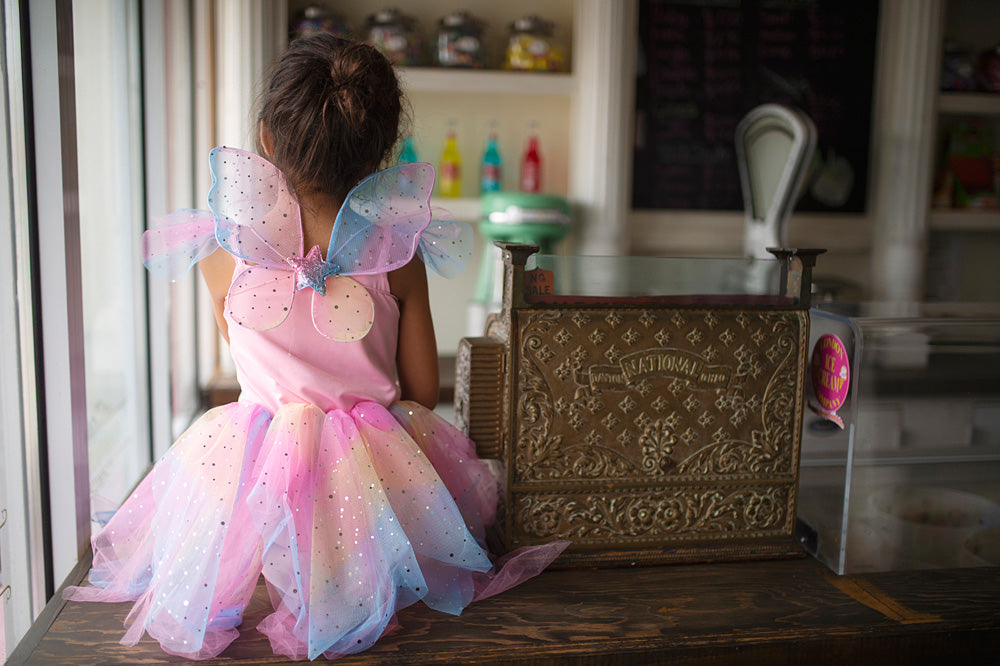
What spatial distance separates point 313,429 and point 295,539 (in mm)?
149

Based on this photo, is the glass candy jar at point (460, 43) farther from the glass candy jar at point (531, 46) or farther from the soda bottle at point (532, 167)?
the soda bottle at point (532, 167)

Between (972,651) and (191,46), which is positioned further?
(191,46)

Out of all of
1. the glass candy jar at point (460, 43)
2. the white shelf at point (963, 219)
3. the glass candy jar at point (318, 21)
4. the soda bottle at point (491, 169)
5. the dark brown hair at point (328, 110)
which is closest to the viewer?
the dark brown hair at point (328, 110)

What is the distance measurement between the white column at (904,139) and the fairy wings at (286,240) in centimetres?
289

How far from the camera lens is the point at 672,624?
3.23ft

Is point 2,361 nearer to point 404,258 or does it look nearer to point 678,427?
point 404,258

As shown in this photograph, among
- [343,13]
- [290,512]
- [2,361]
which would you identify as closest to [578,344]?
[290,512]

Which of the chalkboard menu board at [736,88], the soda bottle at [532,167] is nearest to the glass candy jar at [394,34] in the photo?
the soda bottle at [532,167]

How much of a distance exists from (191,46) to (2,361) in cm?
171

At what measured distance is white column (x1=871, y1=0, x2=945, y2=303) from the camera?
336 centimetres

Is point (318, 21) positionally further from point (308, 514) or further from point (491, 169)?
point (308, 514)

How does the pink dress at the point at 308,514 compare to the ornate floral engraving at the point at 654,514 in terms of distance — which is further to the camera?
the ornate floral engraving at the point at 654,514

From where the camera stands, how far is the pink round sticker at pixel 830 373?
1137 mm

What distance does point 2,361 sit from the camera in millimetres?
1077
